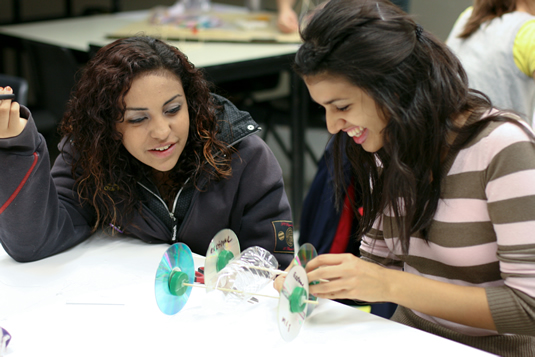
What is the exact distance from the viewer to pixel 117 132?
3.94 feet

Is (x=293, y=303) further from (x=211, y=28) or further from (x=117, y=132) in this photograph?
(x=211, y=28)

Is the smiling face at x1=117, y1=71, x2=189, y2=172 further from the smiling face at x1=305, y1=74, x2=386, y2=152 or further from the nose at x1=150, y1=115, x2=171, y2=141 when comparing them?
the smiling face at x1=305, y1=74, x2=386, y2=152

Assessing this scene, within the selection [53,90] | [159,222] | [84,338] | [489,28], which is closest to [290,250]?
[159,222]

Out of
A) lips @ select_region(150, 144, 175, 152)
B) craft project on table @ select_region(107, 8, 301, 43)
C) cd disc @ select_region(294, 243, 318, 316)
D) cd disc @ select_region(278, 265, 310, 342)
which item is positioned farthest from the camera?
craft project on table @ select_region(107, 8, 301, 43)

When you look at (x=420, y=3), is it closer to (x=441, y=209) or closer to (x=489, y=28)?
(x=489, y=28)

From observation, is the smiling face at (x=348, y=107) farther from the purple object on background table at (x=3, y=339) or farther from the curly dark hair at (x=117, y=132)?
the purple object on background table at (x=3, y=339)

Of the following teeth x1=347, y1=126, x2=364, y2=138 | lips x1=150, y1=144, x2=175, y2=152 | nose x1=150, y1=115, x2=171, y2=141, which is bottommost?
lips x1=150, y1=144, x2=175, y2=152

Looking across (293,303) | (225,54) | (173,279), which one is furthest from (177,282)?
(225,54)

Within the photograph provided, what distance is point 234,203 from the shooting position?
4.44 ft

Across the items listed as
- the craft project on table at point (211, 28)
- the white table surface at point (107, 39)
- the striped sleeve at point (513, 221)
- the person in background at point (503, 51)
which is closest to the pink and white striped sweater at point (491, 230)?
the striped sleeve at point (513, 221)

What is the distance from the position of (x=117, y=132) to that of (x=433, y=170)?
0.68 metres

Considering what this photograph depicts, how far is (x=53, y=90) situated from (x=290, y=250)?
5.54ft

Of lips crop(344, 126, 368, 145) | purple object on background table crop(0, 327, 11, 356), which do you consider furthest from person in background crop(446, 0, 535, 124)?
purple object on background table crop(0, 327, 11, 356)

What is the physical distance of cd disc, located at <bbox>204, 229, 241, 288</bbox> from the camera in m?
1.03
